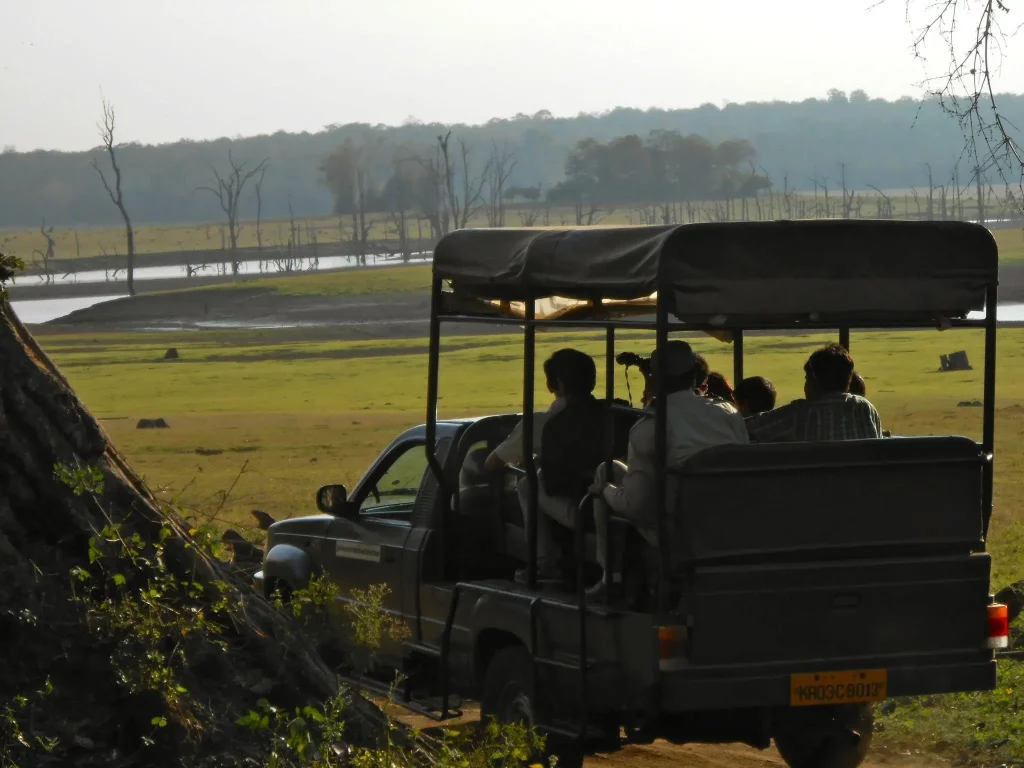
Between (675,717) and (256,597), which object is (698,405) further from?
(256,597)

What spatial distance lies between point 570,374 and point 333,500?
Answer: 1.51m

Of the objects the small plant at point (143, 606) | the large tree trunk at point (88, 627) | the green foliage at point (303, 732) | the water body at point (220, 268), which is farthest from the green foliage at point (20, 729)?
the water body at point (220, 268)

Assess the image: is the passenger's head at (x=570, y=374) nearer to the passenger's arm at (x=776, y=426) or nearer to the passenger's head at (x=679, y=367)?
the passenger's arm at (x=776, y=426)

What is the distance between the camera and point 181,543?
15.0 ft

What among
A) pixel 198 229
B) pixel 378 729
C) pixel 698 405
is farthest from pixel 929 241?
pixel 198 229

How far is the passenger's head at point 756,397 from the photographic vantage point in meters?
7.09

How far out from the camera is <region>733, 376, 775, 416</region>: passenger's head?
23.3 feet

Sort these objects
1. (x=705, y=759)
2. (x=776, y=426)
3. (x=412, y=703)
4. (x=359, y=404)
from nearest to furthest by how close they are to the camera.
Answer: (x=776, y=426), (x=705, y=759), (x=412, y=703), (x=359, y=404)

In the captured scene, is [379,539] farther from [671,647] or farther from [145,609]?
[145,609]

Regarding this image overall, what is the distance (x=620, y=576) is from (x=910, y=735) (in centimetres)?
223

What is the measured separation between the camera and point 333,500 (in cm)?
739

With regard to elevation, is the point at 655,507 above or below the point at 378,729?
above

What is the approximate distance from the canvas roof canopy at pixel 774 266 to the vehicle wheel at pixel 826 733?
4.64 ft

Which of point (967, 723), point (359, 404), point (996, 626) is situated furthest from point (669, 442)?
A: point (359, 404)
